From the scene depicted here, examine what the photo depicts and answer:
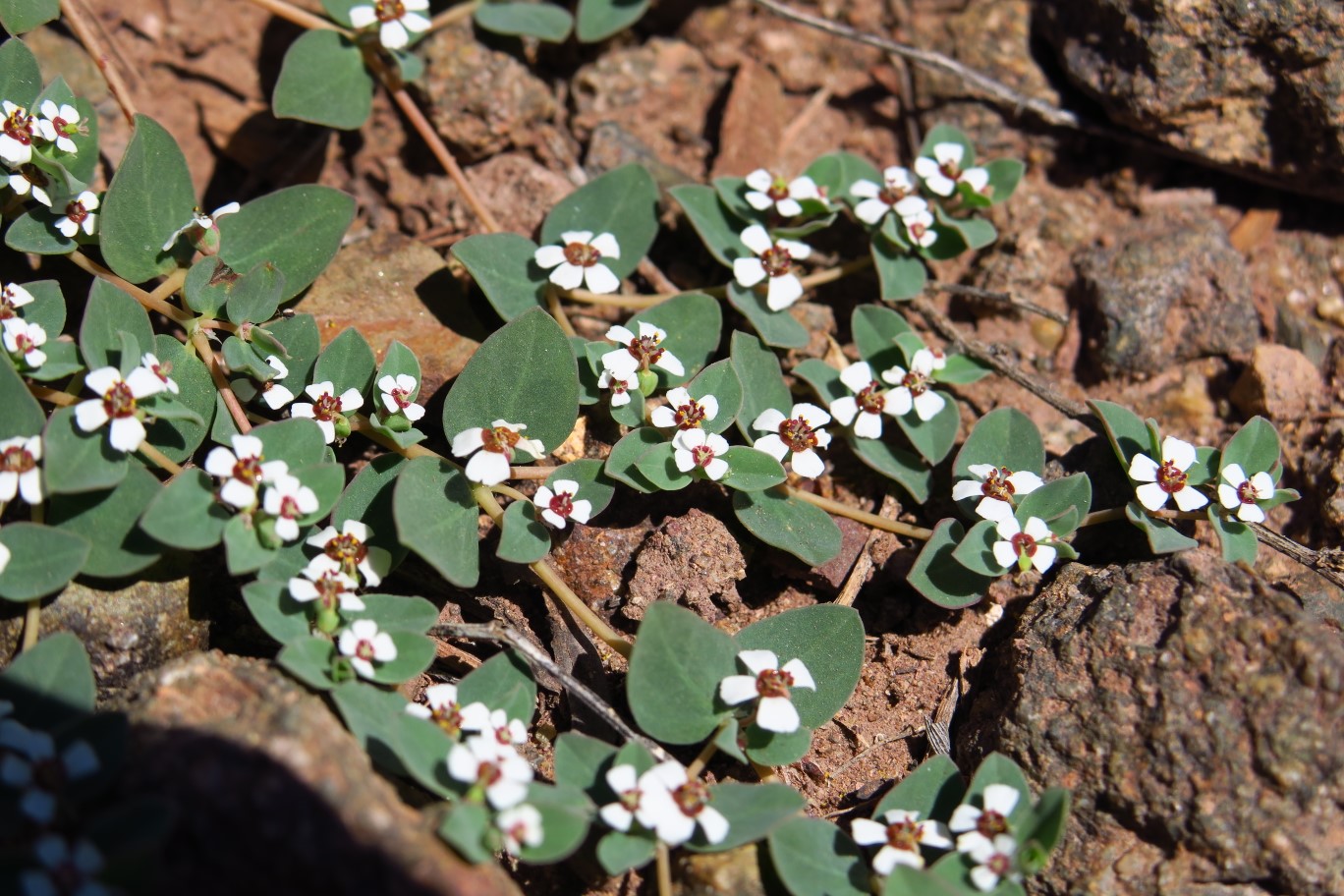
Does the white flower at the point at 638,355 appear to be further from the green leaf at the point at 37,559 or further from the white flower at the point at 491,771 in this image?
the green leaf at the point at 37,559

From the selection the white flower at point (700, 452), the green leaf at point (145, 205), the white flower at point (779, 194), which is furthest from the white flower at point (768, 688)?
the green leaf at point (145, 205)

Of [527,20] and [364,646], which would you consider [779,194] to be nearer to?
[527,20]

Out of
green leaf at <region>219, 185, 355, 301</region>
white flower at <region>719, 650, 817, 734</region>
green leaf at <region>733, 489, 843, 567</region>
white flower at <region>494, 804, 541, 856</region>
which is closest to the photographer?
white flower at <region>494, 804, 541, 856</region>

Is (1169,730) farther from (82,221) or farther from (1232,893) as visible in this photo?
(82,221)

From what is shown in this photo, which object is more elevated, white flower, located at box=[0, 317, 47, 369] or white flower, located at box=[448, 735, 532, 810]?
white flower, located at box=[0, 317, 47, 369]

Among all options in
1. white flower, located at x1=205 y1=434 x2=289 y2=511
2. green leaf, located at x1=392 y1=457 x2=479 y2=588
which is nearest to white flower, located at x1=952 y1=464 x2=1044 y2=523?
green leaf, located at x1=392 y1=457 x2=479 y2=588

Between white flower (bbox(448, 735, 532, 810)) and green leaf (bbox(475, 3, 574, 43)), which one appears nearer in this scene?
white flower (bbox(448, 735, 532, 810))

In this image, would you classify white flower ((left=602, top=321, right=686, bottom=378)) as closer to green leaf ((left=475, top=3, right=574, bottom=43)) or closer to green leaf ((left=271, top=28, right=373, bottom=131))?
green leaf ((left=271, top=28, right=373, bottom=131))

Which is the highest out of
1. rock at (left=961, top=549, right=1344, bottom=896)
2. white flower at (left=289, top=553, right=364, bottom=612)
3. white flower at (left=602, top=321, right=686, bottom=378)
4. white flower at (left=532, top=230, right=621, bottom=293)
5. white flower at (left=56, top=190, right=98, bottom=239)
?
white flower at (left=56, top=190, right=98, bottom=239)
